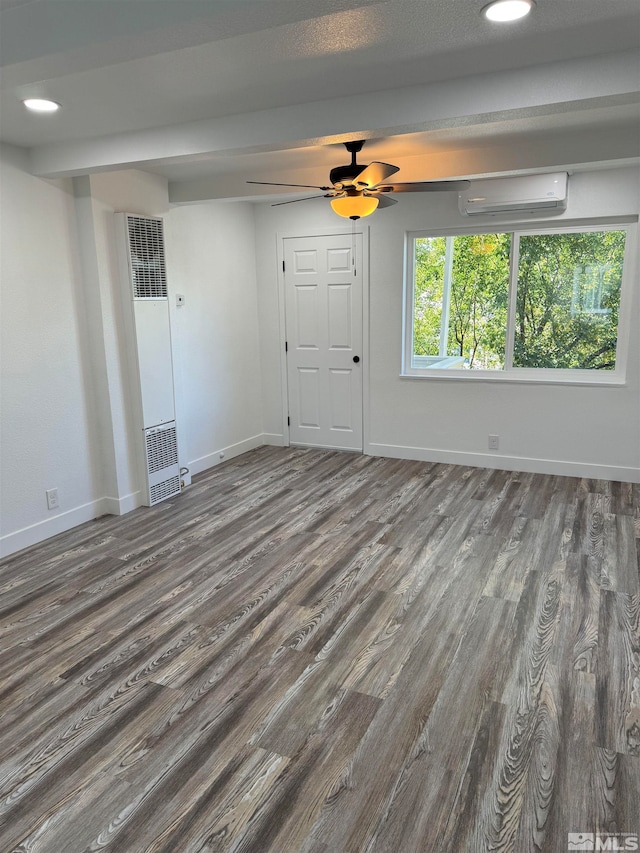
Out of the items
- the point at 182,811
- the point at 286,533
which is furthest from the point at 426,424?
the point at 182,811

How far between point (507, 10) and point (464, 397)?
3.63m

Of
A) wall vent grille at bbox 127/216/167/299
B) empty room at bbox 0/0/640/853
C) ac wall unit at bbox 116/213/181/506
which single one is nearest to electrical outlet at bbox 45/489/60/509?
empty room at bbox 0/0/640/853

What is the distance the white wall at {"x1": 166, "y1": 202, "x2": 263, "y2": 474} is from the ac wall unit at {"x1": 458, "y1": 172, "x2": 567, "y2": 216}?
2246mm

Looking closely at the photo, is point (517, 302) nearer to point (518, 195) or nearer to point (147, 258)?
point (518, 195)

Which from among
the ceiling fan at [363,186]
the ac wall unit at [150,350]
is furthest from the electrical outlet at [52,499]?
the ceiling fan at [363,186]

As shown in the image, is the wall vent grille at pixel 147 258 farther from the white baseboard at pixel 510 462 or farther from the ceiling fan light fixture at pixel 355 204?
the white baseboard at pixel 510 462

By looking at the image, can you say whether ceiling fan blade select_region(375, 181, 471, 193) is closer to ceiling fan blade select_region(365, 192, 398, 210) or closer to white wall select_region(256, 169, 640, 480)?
ceiling fan blade select_region(365, 192, 398, 210)

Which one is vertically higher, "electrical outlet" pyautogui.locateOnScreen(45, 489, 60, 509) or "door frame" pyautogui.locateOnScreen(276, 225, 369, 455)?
"door frame" pyautogui.locateOnScreen(276, 225, 369, 455)

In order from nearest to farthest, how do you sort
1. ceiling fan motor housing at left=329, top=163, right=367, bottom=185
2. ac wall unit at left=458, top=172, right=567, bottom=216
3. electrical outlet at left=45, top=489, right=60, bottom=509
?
ceiling fan motor housing at left=329, top=163, right=367, bottom=185 < electrical outlet at left=45, top=489, right=60, bottom=509 < ac wall unit at left=458, top=172, right=567, bottom=216

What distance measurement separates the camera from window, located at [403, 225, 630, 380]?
4.77m

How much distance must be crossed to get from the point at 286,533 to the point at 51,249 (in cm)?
254

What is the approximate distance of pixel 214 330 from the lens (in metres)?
5.46

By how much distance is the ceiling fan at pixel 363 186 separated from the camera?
3.30 meters

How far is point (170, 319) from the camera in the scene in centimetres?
483
